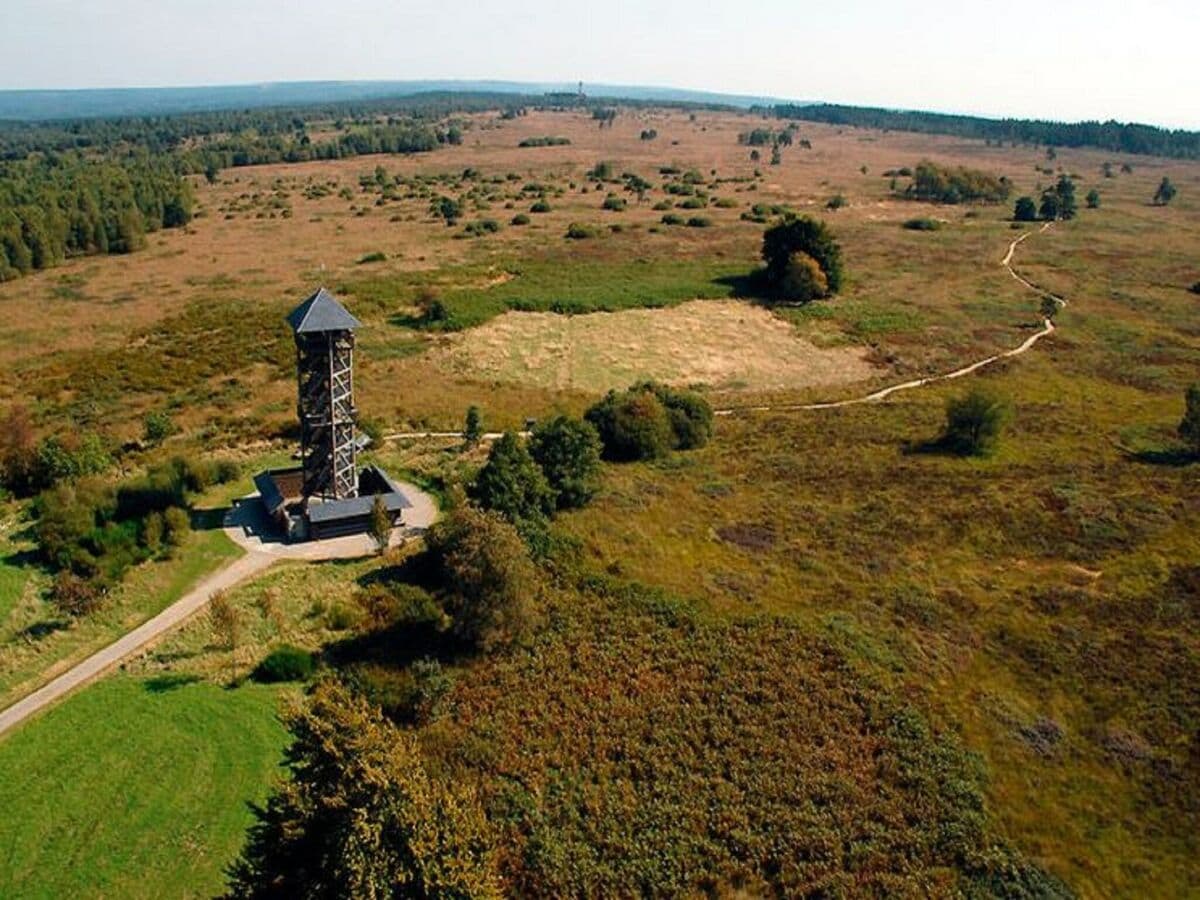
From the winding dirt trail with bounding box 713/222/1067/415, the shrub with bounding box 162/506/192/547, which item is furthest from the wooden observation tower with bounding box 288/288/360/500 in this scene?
the winding dirt trail with bounding box 713/222/1067/415

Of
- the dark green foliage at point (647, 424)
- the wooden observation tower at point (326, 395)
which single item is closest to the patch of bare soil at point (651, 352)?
the dark green foliage at point (647, 424)

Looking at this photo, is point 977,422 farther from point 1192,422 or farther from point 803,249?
point 803,249

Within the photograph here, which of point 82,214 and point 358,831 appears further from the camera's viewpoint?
point 82,214

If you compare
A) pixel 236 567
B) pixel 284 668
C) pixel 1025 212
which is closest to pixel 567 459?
pixel 236 567

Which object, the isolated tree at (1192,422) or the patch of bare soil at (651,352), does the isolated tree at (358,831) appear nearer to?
the patch of bare soil at (651,352)

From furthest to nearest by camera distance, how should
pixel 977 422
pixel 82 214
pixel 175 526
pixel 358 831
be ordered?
1. pixel 82 214
2. pixel 977 422
3. pixel 175 526
4. pixel 358 831

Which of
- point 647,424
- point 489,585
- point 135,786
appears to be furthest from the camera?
point 647,424
